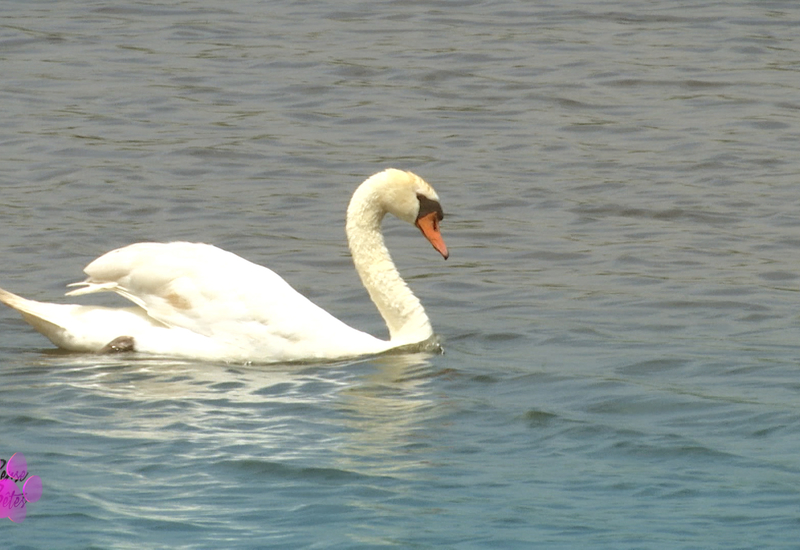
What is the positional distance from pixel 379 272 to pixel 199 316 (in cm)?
121

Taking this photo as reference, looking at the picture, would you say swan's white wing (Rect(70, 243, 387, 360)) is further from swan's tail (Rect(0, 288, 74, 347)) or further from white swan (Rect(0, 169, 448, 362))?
swan's tail (Rect(0, 288, 74, 347))

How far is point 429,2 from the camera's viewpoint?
1989 centimetres

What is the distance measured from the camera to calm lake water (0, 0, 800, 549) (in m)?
6.68

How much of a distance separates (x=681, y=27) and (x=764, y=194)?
581 centimetres

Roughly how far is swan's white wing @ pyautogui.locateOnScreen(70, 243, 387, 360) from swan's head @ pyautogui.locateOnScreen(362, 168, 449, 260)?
0.88 metres

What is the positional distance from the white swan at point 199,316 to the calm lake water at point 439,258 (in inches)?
10.1

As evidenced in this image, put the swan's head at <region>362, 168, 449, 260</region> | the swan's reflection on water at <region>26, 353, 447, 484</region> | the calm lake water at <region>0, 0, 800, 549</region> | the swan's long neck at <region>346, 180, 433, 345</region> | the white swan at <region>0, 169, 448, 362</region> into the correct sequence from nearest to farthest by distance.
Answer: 1. the calm lake water at <region>0, 0, 800, 549</region>
2. the swan's reflection on water at <region>26, 353, 447, 484</region>
3. the white swan at <region>0, 169, 448, 362</region>
4. the swan's long neck at <region>346, 180, 433, 345</region>
5. the swan's head at <region>362, 168, 449, 260</region>

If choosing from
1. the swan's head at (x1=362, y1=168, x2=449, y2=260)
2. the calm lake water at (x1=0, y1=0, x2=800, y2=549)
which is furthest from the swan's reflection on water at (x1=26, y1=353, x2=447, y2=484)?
the swan's head at (x1=362, y1=168, x2=449, y2=260)

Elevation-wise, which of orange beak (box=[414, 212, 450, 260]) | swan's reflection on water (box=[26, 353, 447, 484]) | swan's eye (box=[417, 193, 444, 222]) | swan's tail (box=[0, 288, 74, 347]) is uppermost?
swan's eye (box=[417, 193, 444, 222])

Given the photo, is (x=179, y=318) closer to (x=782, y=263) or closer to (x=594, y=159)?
(x=782, y=263)

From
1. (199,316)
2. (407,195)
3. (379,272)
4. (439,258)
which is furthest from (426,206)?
(439,258)

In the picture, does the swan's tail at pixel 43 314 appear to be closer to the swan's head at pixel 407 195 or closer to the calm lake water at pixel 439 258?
the calm lake water at pixel 439 258

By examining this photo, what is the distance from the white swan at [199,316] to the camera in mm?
9211

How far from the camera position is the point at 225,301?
929 centimetres
